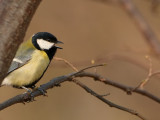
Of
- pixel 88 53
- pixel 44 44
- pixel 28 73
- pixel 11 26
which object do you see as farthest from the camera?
pixel 88 53

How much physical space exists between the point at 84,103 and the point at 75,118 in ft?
0.68

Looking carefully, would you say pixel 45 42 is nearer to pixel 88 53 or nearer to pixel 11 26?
pixel 11 26

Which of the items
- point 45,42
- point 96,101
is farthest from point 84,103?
point 45,42

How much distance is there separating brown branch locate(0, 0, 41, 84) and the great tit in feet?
3.97

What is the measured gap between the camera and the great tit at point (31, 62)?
2293mm

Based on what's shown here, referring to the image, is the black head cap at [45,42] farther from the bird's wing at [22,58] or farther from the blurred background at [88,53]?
the blurred background at [88,53]

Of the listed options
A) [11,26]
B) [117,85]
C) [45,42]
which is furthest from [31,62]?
[11,26]

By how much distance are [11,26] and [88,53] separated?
360 centimetres

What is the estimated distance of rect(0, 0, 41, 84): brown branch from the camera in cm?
101

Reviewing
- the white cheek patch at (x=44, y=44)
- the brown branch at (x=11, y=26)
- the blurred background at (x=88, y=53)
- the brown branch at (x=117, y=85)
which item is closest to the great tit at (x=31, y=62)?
the white cheek patch at (x=44, y=44)

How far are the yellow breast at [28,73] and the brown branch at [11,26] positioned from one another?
126cm

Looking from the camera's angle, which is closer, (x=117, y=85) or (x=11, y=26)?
(x=11, y=26)

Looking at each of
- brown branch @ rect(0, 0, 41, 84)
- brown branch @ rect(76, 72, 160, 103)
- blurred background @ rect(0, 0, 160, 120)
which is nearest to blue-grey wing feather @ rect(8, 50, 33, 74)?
brown branch @ rect(76, 72, 160, 103)

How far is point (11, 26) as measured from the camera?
1016 millimetres
